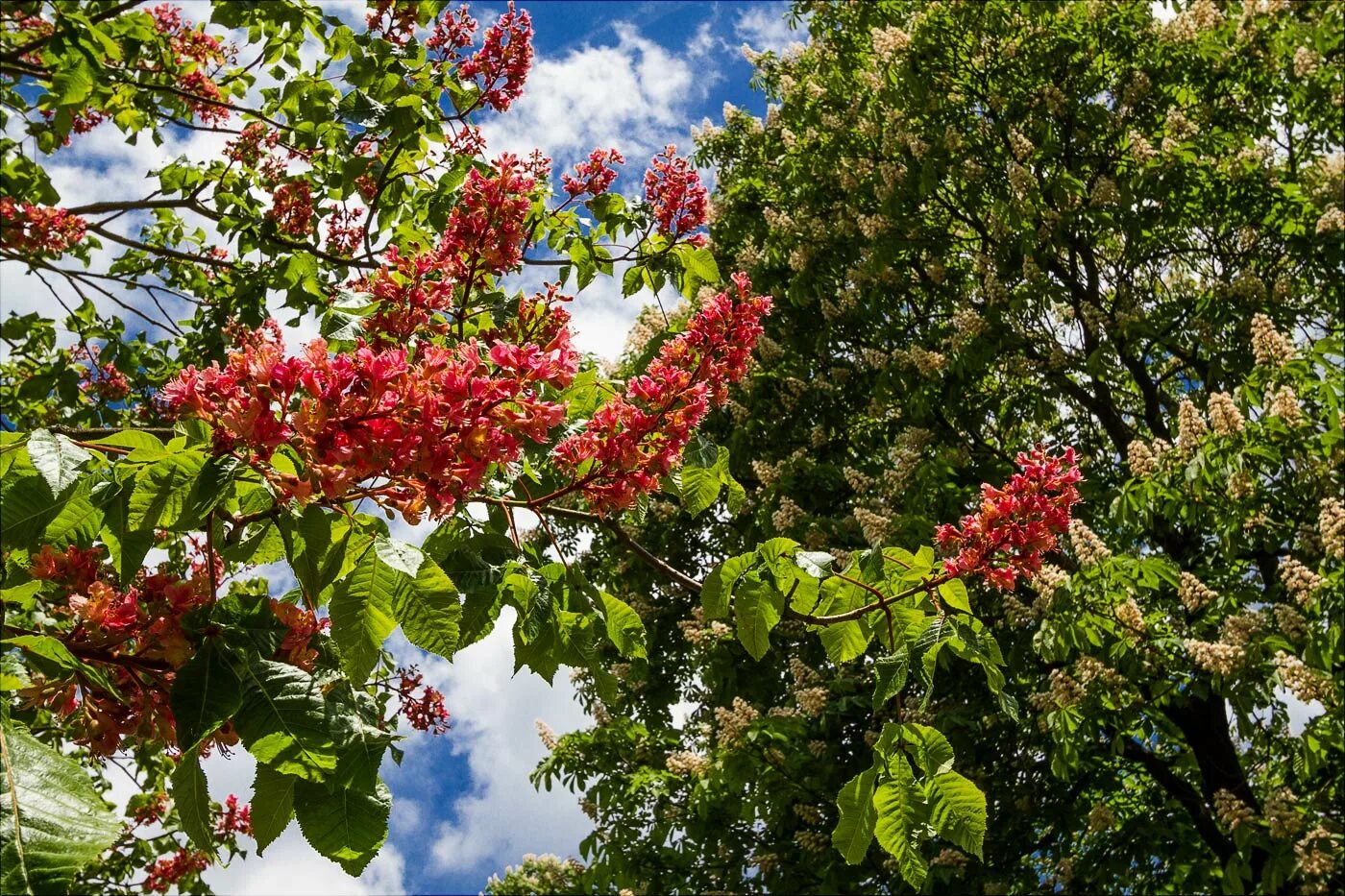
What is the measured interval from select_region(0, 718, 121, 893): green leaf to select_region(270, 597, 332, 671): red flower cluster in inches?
26.2

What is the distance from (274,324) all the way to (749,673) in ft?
22.2

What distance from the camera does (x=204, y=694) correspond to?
162 cm

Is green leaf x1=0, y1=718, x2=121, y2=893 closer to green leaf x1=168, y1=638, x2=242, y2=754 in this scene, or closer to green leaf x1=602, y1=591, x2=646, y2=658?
green leaf x1=168, y1=638, x2=242, y2=754

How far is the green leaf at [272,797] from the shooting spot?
1654 mm

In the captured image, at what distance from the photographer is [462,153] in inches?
152

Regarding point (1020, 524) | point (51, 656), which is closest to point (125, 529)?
point (51, 656)

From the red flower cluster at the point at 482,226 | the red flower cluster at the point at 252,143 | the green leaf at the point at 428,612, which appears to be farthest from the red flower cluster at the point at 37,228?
the green leaf at the point at 428,612

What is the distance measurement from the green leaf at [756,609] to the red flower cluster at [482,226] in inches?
46.2

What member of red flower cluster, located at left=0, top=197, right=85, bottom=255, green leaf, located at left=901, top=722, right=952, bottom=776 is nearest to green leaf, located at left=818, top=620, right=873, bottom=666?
green leaf, located at left=901, top=722, right=952, bottom=776

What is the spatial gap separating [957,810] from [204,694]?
1453 millimetres

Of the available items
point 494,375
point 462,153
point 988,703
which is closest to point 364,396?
point 494,375

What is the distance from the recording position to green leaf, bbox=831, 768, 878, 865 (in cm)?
214

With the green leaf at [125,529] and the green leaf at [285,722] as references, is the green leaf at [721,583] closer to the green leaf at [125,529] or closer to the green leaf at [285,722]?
the green leaf at [285,722]

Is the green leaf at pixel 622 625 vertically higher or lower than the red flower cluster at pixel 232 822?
lower
